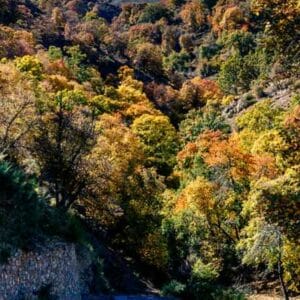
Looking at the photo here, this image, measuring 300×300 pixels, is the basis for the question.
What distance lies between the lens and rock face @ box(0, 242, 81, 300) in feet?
40.4

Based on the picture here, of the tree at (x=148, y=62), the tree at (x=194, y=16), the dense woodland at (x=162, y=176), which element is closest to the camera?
the dense woodland at (x=162, y=176)

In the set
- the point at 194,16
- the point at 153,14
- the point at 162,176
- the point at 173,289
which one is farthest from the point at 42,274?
the point at 153,14

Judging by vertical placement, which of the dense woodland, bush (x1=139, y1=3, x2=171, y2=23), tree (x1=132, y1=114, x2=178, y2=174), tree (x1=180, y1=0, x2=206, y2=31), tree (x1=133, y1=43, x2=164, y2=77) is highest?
bush (x1=139, y1=3, x2=171, y2=23)

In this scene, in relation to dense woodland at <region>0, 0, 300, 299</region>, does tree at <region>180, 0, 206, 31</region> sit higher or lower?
higher

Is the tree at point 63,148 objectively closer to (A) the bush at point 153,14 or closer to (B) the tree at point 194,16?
(B) the tree at point 194,16

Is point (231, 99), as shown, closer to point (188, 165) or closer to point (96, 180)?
point (188, 165)

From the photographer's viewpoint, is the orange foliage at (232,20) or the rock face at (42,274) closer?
the rock face at (42,274)

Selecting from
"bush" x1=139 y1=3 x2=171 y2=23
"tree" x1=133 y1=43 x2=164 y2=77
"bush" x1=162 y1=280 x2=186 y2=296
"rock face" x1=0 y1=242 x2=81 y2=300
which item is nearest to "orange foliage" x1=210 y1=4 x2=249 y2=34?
"bush" x1=139 y1=3 x2=171 y2=23

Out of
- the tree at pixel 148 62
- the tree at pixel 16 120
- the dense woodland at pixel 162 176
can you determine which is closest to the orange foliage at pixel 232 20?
the tree at pixel 148 62

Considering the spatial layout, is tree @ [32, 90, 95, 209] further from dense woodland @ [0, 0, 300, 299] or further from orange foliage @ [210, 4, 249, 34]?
orange foliage @ [210, 4, 249, 34]

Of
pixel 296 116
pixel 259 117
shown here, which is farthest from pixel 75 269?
pixel 259 117

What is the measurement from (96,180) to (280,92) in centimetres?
4830

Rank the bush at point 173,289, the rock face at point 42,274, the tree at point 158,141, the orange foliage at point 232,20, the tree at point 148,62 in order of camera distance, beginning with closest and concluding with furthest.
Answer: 1. the rock face at point 42,274
2. the bush at point 173,289
3. the tree at point 158,141
4. the tree at point 148,62
5. the orange foliage at point 232,20

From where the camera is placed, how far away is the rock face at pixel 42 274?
40.4 feet
